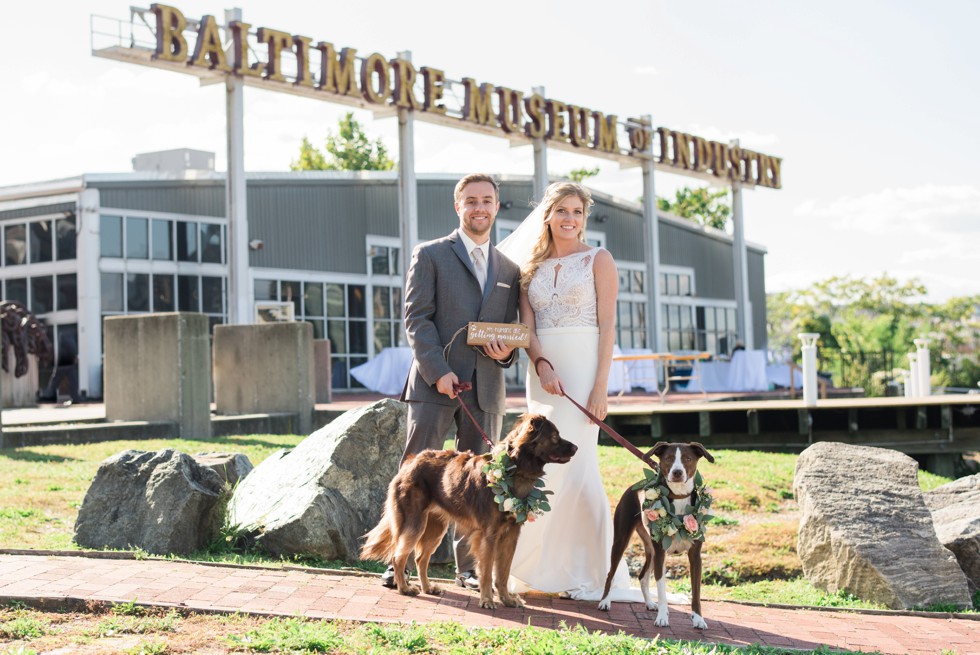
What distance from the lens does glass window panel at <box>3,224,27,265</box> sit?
81.8 ft

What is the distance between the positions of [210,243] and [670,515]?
2281cm

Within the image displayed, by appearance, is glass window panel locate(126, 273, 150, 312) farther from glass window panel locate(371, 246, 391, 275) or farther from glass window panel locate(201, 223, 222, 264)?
glass window panel locate(371, 246, 391, 275)

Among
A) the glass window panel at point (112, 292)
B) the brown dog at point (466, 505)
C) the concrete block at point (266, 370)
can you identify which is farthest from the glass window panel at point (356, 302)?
the brown dog at point (466, 505)

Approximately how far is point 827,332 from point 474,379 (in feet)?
107

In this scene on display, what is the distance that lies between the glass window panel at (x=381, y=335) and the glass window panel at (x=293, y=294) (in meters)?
2.47

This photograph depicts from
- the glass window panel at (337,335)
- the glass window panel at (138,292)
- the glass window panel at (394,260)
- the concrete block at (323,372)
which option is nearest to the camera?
the concrete block at (323,372)

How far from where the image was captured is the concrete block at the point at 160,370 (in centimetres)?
1397

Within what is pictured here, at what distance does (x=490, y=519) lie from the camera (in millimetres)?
5211

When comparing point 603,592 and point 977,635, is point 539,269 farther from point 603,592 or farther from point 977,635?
point 977,635

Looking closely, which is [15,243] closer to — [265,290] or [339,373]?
[265,290]

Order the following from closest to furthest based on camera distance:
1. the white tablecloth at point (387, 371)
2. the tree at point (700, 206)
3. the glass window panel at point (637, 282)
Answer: the white tablecloth at point (387, 371), the glass window panel at point (637, 282), the tree at point (700, 206)

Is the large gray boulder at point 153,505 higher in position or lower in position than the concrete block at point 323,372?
lower

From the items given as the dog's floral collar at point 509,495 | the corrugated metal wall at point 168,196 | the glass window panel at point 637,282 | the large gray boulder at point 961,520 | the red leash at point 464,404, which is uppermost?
the corrugated metal wall at point 168,196

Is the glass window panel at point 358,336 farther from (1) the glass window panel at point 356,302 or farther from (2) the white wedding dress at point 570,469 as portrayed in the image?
(2) the white wedding dress at point 570,469
